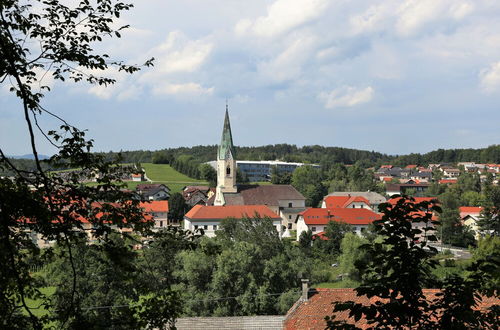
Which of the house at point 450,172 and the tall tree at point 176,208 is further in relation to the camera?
the house at point 450,172

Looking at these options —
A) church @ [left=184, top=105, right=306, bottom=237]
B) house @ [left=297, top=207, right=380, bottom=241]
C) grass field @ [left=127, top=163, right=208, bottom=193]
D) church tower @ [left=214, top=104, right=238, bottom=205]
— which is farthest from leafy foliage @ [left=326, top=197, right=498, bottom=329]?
grass field @ [left=127, top=163, right=208, bottom=193]

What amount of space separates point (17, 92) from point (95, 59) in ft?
3.82

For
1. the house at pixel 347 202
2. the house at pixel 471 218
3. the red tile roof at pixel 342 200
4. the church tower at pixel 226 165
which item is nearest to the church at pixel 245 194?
the church tower at pixel 226 165

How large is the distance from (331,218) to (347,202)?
72.3ft

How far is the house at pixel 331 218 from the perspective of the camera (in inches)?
2645

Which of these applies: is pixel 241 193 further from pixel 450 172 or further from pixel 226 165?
pixel 450 172

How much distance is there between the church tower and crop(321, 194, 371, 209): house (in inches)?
807

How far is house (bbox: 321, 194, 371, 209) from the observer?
288 feet

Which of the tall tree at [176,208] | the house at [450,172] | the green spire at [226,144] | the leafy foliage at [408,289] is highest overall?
the green spire at [226,144]

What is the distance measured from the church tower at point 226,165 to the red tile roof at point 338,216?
598 inches

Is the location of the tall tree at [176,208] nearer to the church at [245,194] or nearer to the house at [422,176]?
the church at [245,194]

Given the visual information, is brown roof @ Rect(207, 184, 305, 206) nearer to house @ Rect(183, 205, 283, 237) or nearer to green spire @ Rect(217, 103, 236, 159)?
green spire @ Rect(217, 103, 236, 159)

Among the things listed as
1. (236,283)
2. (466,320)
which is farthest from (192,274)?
(466,320)

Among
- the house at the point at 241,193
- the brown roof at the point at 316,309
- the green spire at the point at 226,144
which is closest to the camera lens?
the brown roof at the point at 316,309
